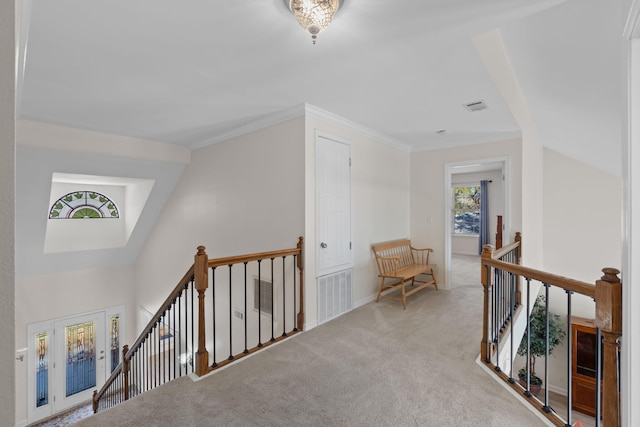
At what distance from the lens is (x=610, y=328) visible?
1379 millimetres

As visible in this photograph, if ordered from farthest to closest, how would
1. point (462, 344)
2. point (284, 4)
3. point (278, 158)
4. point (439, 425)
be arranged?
point (278, 158), point (462, 344), point (439, 425), point (284, 4)


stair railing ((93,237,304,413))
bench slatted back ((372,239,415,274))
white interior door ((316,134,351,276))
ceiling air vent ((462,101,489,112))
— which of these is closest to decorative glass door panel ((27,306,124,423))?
stair railing ((93,237,304,413))

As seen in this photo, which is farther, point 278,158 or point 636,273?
point 278,158

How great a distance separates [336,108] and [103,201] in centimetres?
533

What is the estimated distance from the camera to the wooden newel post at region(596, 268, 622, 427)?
4.45 ft

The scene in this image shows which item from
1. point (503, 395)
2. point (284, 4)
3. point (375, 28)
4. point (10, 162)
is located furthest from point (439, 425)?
point (284, 4)

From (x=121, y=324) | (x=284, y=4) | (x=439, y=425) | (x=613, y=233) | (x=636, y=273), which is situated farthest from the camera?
(x=121, y=324)

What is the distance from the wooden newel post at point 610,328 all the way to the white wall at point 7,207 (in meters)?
2.02

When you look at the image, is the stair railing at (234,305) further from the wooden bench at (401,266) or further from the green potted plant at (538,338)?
the green potted plant at (538,338)

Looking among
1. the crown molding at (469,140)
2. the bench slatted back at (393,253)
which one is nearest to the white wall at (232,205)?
the bench slatted back at (393,253)

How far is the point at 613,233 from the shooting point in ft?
18.6

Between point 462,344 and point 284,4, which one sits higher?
point 284,4

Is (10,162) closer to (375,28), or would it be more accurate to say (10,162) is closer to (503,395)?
(375,28)

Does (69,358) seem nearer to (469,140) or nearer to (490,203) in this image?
(469,140)
